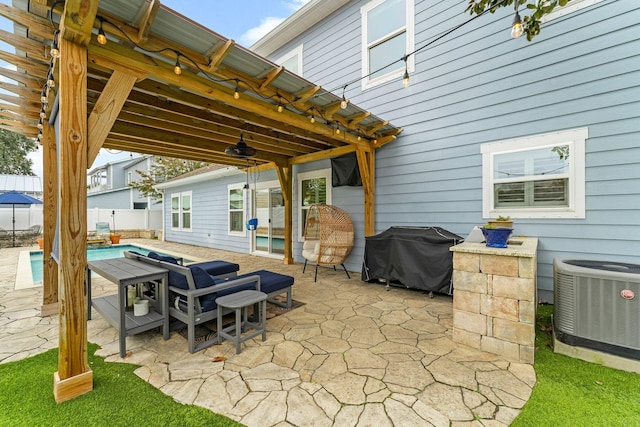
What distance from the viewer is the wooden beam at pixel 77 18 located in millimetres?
1812

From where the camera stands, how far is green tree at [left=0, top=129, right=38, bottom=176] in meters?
19.0

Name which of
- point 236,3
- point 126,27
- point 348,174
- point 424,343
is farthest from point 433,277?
point 236,3

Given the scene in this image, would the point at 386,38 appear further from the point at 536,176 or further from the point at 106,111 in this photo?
the point at 106,111

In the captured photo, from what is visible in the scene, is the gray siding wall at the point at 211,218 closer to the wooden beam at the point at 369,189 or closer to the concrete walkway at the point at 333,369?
the wooden beam at the point at 369,189

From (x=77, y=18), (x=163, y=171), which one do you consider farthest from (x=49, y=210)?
(x=163, y=171)

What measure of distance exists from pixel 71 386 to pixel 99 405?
0.92 ft

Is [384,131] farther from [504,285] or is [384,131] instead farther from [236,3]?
[236,3]

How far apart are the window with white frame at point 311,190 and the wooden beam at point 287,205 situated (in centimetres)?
27

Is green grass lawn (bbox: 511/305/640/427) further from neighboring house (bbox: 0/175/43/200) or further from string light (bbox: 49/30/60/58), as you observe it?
neighboring house (bbox: 0/175/43/200)

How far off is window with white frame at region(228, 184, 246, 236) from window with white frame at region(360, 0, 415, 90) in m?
5.26

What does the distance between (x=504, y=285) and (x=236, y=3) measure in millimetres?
11000

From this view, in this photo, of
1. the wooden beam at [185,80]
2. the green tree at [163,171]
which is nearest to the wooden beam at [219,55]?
the wooden beam at [185,80]

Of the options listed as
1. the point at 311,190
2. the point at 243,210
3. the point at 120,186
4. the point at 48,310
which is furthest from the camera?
the point at 120,186

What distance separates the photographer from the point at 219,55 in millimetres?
2609
